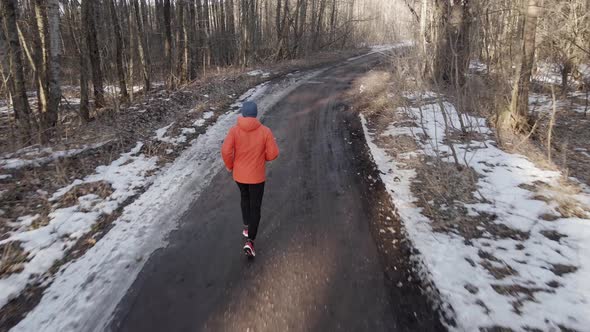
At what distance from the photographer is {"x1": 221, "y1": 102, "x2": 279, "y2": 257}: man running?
169 inches

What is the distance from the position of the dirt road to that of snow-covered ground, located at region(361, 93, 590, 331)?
1.76 feet

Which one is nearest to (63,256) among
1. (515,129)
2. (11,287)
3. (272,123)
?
(11,287)

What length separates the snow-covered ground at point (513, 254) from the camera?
3504 millimetres

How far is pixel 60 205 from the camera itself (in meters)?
5.55

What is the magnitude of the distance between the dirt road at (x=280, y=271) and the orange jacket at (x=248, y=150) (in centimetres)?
103

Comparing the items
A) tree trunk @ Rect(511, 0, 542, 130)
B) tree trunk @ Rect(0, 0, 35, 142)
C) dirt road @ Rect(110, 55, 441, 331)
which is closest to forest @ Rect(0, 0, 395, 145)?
tree trunk @ Rect(0, 0, 35, 142)

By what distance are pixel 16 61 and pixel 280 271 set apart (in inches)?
337

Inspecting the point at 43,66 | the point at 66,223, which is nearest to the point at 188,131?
the point at 43,66

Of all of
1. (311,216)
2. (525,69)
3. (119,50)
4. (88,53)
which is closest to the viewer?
(311,216)

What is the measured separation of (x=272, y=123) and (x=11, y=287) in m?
7.31

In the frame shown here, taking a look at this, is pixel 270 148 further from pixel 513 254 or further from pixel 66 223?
pixel 513 254

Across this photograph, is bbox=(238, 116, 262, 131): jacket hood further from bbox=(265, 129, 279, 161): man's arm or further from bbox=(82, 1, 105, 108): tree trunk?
bbox=(82, 1, 105, 108): tree trunk

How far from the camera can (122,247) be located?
4.60 meters

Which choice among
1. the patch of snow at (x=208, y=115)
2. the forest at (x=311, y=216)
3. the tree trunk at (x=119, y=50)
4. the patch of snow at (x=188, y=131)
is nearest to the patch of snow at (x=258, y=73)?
the tree trunk at (x=119, y=50)
